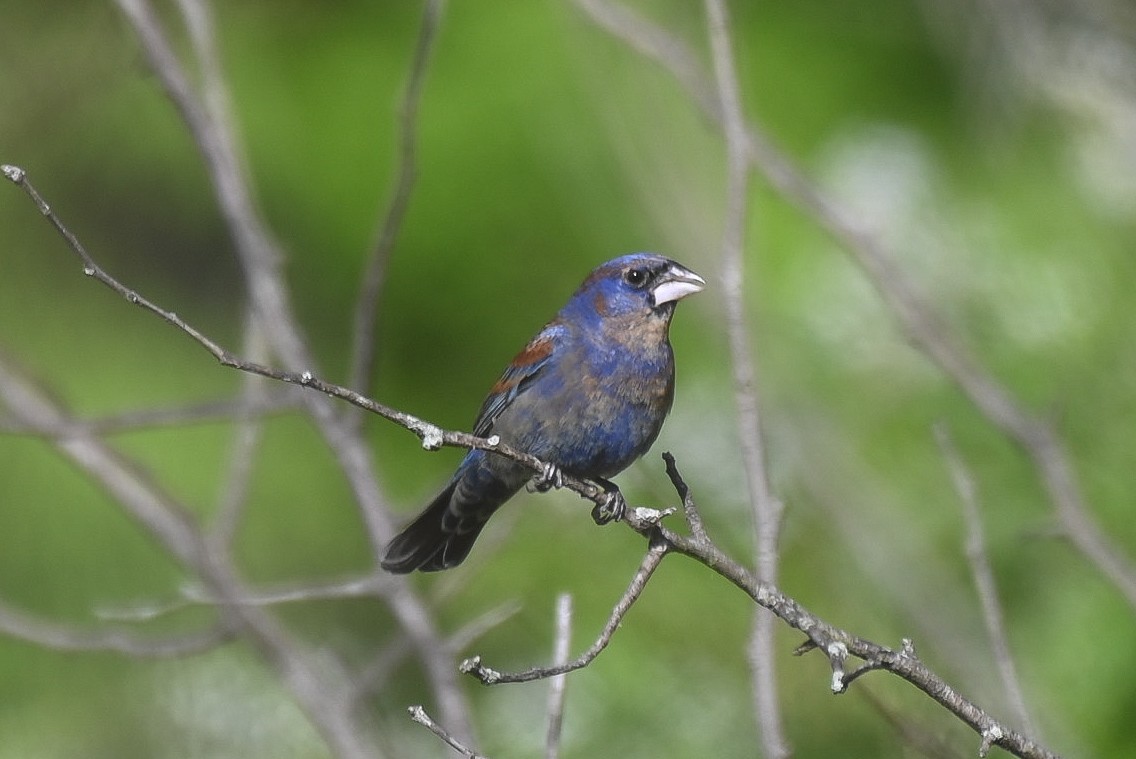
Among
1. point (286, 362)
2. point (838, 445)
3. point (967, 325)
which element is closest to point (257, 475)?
point (286, 362)

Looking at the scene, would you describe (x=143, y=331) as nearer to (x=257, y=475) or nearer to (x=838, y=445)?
(x=257, y=475)

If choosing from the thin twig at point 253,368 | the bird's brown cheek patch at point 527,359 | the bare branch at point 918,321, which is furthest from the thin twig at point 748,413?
the bird's brown cheek patch at point 527,359

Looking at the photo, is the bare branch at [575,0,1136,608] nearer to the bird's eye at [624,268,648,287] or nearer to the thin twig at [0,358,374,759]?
the bird's eye at [624,268,648,287]

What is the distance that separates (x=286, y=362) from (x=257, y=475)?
1.38 metres

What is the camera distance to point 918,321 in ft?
10.7

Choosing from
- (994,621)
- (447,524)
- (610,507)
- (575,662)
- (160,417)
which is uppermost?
(160,417)

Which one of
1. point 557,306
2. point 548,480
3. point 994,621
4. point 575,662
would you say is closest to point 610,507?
point 548,480

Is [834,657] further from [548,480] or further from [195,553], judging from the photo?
[195,553]

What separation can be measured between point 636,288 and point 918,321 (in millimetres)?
722

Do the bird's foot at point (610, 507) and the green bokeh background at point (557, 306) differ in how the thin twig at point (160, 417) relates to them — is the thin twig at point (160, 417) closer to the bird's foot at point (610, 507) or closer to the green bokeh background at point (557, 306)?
the green bokeh background at point (557, 306)

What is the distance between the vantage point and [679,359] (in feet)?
16.9

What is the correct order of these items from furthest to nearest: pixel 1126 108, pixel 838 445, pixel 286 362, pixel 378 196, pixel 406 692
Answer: pixel 1126 108 → pixel 378 196 → pixel 406 692 → pixel 838 445 → pixel 286 362

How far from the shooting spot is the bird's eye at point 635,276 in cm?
Result: 367

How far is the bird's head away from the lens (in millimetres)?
3613
